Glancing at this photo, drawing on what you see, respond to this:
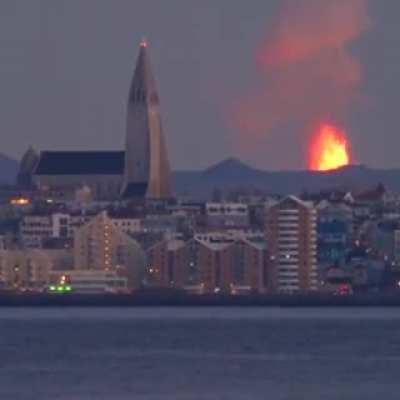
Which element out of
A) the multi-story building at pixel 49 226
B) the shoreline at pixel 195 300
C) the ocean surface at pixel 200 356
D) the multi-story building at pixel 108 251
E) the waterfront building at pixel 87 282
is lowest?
the ocean surface at pixel 200 356

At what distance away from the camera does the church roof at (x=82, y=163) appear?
15375 cm

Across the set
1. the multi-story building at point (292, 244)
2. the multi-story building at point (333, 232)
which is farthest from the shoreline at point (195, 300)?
the multi-story building at point (333, 232)

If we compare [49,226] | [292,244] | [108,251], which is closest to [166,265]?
[292,244]

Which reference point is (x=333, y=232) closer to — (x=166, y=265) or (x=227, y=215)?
(x=166, y=265)

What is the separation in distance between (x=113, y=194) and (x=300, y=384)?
94613 mm

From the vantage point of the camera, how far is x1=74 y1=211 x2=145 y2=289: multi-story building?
108 metres

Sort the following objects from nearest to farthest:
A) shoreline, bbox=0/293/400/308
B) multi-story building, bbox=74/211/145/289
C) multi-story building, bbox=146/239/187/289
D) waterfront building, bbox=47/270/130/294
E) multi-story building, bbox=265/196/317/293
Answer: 1. shoreline, bbox=0/293/400/308
2. waterfront building, bbox=47/270/130/294
3. multi-story building, bbox=265/196/317/293
4. multi-story building, bbox=146/239/187/289
5. multi-story building, bbox=74/211/145/289

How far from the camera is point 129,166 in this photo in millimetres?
150375

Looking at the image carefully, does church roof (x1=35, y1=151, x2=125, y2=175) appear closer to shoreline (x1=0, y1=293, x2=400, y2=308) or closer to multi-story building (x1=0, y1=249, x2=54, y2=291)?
multi-story building (x1=0, y1=249, x2=54, y2=291)

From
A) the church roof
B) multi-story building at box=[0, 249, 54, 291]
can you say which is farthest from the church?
multi-story building at box=[0, 249, 54, 291]

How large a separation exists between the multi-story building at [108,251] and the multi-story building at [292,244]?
3.84 metres

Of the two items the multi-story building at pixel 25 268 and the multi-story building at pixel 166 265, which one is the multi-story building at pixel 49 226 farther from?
the multi-story building at pixel 166 265

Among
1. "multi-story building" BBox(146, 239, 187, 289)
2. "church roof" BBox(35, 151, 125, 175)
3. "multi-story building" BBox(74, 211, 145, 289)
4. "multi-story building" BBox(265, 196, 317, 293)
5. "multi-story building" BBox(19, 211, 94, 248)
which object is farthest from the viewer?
"church roof" BBox(35, 151, 125, 175)

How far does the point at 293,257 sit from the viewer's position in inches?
4139
